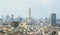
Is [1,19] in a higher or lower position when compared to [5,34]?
higher

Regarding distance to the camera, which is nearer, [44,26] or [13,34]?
[13,34]

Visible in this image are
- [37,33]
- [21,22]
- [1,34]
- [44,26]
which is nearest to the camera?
[1,34]

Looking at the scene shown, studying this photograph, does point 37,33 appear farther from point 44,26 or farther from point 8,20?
point 8,20

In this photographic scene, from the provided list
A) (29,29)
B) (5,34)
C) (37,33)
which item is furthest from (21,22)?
(5,34)

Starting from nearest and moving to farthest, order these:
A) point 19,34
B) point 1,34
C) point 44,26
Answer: point 1,34, point 19,34, point 44,26

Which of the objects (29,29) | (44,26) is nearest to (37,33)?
(29,29)

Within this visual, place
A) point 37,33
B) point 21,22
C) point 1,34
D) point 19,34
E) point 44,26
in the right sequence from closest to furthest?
point 1,34
point 19,34
point 37,33
point 21,22
point 44,26

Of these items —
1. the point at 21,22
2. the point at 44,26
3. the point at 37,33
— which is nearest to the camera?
the point at 37,33

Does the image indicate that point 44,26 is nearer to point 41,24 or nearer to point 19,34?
point 41,24

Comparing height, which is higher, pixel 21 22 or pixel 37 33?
pixel 21 22
